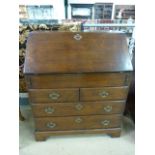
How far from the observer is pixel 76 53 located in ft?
5.01

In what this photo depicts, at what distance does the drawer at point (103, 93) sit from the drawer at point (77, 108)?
0.19 ft

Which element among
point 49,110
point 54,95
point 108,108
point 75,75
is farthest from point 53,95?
point 108,108

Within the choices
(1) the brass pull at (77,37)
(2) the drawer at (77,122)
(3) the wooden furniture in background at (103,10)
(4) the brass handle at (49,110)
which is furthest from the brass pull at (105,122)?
(3) the wooden furniture in background at (103,10)

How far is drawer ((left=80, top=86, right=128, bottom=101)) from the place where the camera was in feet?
5.20

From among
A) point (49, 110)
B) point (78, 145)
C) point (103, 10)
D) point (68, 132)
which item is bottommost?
point (78, 145)

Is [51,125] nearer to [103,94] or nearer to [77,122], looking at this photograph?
[77,122]

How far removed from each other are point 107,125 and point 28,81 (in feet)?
2.95

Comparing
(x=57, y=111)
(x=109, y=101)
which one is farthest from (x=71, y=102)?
(x=109, y=101)

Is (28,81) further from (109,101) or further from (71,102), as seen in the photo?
(109,101)

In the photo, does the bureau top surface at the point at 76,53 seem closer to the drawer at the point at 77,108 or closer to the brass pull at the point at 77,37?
the brass pull at the point at 77,37

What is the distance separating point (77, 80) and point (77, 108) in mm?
307

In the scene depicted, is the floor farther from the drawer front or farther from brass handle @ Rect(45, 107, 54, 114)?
the drawer front

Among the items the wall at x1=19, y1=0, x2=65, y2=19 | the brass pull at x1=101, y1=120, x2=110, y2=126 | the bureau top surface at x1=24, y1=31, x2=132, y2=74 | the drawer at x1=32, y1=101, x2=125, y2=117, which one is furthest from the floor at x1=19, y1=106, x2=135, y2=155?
the wall at x1=19, y1=0, x2=65, y2=19
